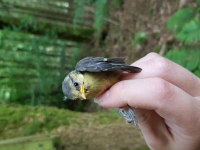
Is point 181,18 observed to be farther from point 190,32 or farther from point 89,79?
point 89,79

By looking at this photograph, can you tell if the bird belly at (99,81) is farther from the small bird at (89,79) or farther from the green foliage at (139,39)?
the green foliage at (139,39)

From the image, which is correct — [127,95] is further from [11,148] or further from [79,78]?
[11,148]

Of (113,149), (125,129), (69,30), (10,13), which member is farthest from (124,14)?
(113,149)

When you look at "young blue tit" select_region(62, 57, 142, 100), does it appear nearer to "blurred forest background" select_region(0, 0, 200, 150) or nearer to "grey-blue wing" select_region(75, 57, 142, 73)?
"grey-blue wing" select_region(75, 57, 142, 73)

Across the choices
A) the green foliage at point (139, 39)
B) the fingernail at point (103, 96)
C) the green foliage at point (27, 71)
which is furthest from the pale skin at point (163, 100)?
the green foliage at point (27, 71)

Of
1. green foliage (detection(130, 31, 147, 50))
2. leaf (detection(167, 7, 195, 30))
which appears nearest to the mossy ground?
leaf (detection(167, 7, 195, 30))

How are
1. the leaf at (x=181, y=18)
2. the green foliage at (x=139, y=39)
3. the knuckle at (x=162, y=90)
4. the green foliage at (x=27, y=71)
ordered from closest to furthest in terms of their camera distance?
the knuckle at (x=162, y=90)
the leaf at (x=181, y=18)
the green foliage at (x=139, y=39)
the green foliage at (x=27, y=71)
